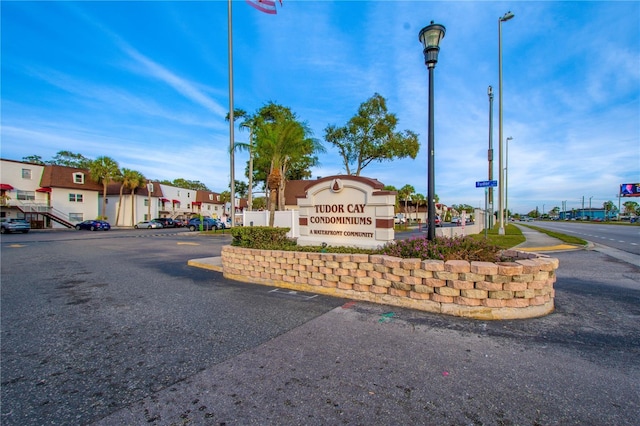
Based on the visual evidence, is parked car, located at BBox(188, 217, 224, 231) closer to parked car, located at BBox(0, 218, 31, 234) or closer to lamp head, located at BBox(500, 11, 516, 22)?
parked car, located at BBox(0, 218, 31, 234)

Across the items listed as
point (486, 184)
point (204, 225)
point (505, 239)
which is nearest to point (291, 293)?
point (486, 184)

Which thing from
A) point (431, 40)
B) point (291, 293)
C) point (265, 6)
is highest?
point (265, 6)

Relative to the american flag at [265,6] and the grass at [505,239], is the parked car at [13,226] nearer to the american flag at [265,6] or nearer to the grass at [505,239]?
the american flag at [265,6]

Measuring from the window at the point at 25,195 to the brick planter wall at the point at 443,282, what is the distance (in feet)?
153

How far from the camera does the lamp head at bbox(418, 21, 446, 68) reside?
19.7 feet

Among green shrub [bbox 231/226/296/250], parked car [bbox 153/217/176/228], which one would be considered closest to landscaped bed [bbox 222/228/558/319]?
green shrub [bbox 231/226/296/250]

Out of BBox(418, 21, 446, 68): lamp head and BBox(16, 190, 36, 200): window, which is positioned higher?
BBox(418, 21, 446, 68): lamp head

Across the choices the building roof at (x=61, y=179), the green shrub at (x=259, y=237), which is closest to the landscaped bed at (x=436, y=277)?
the green shrub at (x=259, y=237)

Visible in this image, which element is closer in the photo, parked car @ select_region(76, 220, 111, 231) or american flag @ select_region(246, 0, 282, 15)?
american flag @ select_region(246, 0, 282, 15)

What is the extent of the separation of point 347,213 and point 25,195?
46993 millimetres

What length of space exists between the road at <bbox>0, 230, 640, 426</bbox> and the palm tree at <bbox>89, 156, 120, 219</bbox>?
45.1 m

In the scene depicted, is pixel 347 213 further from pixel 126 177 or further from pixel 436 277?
pixel 126 177

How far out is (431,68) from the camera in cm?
621

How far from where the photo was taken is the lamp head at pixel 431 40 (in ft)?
19.7
